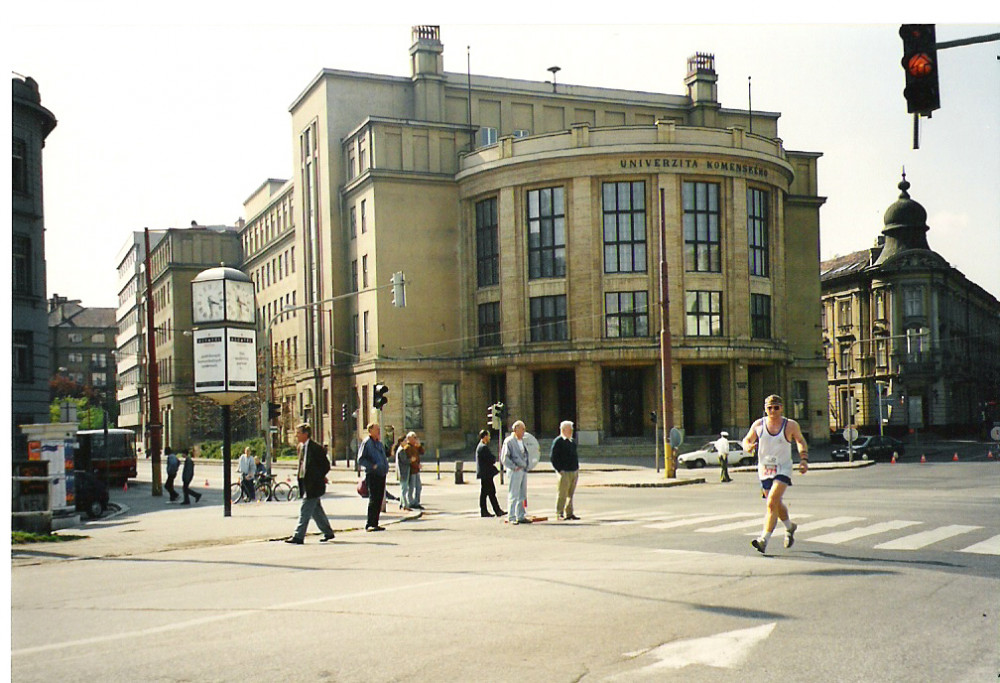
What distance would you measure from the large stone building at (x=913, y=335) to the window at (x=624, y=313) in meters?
12.0

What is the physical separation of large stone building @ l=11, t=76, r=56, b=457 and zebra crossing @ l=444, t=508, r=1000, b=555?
9.32m

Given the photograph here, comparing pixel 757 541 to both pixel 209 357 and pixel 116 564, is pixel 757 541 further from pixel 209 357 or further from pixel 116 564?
pixel 209 357

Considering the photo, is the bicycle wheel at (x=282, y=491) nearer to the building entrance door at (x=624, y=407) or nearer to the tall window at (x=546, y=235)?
the building entrance door at (x=624, y=407)

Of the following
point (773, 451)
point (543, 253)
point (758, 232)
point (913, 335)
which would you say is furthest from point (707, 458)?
point (773, 451)

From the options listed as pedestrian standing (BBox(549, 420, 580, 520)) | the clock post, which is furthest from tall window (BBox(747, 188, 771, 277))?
the clock post

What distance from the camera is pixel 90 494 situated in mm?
22266

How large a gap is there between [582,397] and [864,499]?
6.51 meters

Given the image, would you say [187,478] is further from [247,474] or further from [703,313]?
[703,313]

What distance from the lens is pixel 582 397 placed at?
1969cm

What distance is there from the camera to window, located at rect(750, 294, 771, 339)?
140ft

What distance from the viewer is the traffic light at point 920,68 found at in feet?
29.8

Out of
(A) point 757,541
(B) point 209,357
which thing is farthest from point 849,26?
(B) point 209,357

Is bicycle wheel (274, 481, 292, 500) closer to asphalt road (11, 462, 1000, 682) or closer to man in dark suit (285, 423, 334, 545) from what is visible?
man in dark suit (285, 423, 334, 545)

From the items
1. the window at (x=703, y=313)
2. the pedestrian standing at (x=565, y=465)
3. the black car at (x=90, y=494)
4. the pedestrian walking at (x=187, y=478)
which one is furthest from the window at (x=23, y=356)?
the window at (x=703, y=313)
